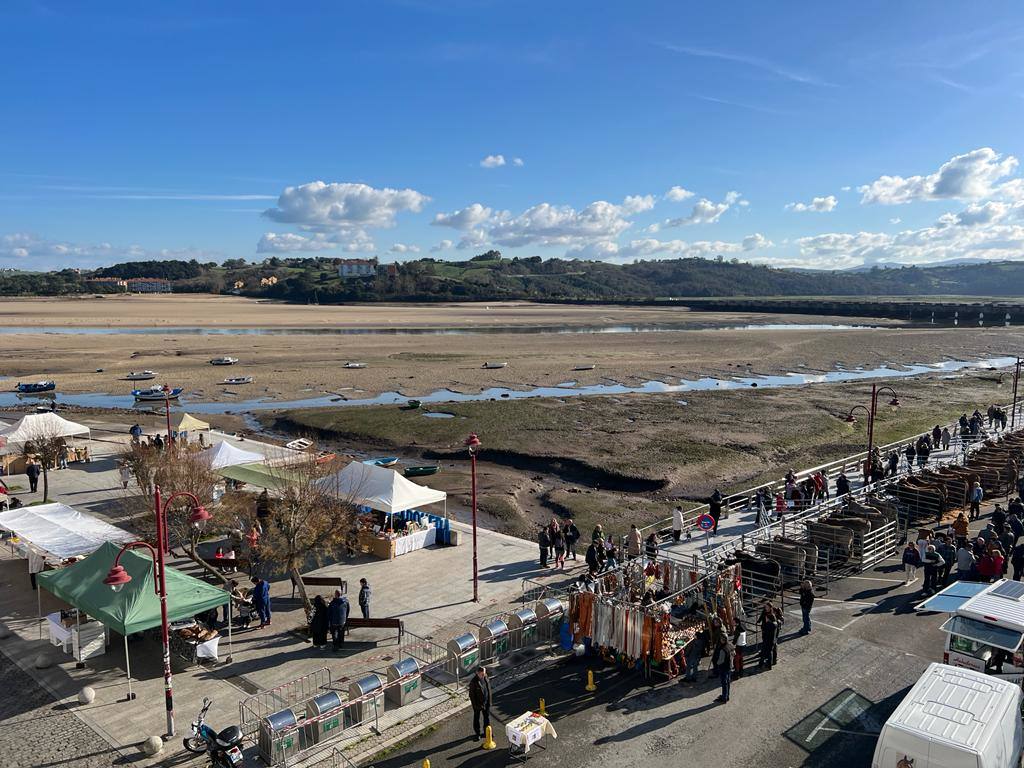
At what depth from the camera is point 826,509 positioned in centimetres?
2111

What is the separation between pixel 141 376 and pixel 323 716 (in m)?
56.8

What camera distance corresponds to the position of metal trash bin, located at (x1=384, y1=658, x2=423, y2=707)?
1276 cm

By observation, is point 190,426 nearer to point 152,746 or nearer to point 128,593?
point 128,593

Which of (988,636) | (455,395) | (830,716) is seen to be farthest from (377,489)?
(455,395)

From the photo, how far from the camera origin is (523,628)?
14.7 m

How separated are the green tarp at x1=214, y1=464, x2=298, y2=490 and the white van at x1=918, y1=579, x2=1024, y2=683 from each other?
16.8m

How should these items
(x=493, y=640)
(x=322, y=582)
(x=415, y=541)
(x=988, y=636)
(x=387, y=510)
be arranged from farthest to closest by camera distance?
(x=415, y=541) → (x=387, y=510) → (x=322, y=582) → (x=493, y=640) → (x=988, y=636)

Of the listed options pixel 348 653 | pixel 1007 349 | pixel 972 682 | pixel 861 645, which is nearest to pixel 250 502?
pixel 348 653

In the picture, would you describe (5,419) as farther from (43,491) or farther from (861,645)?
(861,645)

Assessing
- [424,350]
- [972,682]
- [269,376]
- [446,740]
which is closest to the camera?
[972,682]

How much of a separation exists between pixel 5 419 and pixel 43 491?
21.3 metres

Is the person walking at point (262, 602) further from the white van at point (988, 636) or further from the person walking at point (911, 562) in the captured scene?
the person walking at point (911, 562)

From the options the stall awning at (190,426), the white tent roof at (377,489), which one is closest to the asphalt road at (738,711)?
the white tent roof at (377,489)

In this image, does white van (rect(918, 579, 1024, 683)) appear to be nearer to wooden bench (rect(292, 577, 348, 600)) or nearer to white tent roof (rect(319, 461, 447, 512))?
wooden bench (rect(292, 577, 348, 600))
